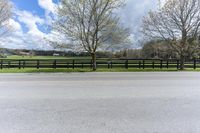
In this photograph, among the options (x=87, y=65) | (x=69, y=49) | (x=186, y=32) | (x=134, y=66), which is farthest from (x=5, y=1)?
(x=186, y=32)

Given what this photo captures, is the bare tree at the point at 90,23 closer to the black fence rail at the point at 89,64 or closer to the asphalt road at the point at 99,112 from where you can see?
the black fence rail at the point at 89,64

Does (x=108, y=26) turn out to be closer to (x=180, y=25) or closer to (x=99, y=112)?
(x=180, y=25)

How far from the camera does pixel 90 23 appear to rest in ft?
80.6

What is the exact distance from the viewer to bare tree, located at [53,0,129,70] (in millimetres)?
24234

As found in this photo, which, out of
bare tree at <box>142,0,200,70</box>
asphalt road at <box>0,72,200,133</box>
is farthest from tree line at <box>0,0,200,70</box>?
asphalt road at <box>0,72,200,133</box>

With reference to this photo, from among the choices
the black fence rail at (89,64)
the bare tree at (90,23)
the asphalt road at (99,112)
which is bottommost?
the asphalt road at (99,112)

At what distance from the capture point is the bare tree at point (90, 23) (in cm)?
2423

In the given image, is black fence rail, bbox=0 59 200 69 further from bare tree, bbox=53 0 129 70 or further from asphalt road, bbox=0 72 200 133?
asphalt road, bbox=0 72 200 133

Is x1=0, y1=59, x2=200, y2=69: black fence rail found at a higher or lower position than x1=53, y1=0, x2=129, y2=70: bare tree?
lower

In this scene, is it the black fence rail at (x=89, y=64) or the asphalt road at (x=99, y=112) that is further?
the black fence rail at (x=89, y=64)

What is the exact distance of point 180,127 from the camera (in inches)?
214

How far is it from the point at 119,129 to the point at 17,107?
3390 mm

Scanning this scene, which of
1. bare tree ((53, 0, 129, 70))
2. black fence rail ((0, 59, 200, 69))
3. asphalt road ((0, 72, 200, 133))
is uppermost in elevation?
bare tree ((53, 0, 129, 70))

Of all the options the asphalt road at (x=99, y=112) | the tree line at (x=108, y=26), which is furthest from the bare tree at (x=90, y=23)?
the asphalt road at (x=99, y=112)
